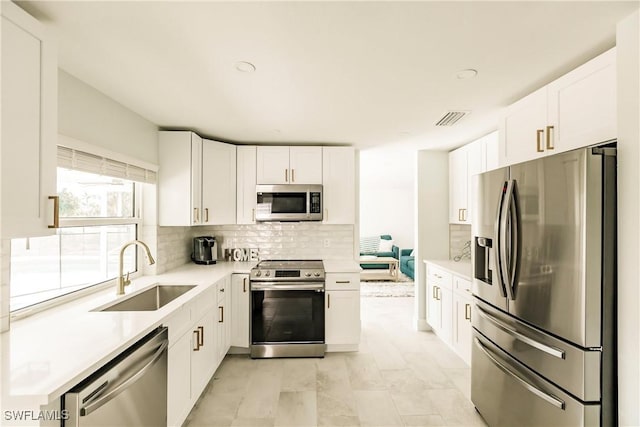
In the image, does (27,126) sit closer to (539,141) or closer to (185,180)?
(185,180)

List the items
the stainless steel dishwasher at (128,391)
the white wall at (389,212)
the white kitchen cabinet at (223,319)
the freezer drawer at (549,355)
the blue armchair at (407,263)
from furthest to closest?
the white wall at (389,212) < the blue armchair at (407,263) < the white kitchen cabinet at (223,319) < the freezer drawer at (549,355) < the stainless steel dishwasher at (128,391)

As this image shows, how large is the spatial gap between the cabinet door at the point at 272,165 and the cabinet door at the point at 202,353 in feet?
5.33

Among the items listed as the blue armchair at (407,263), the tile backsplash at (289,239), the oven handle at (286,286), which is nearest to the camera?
the oven handle at (286,286)

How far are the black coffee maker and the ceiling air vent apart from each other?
2.73 metres

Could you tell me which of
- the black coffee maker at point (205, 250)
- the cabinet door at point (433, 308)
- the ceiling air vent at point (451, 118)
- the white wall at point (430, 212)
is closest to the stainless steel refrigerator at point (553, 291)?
the ceiling air vent at point (451, 118)

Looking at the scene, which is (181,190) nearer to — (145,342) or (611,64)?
(145,342)

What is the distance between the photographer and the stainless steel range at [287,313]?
3.26 m

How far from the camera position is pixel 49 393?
104 cm

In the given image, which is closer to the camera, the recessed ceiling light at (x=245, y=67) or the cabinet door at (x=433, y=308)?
the recessed ceiling light at (x=245, y=67)

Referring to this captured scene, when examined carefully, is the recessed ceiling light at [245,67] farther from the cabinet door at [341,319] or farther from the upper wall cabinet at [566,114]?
the cabinet door at [341,319]

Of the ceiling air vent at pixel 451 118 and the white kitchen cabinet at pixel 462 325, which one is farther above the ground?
the ceiling air vent at pixel 451 118

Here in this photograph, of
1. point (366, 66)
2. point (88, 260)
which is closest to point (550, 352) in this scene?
point (366, 66)

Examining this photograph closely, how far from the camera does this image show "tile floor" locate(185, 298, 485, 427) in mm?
2303

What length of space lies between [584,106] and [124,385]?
8.72ft
